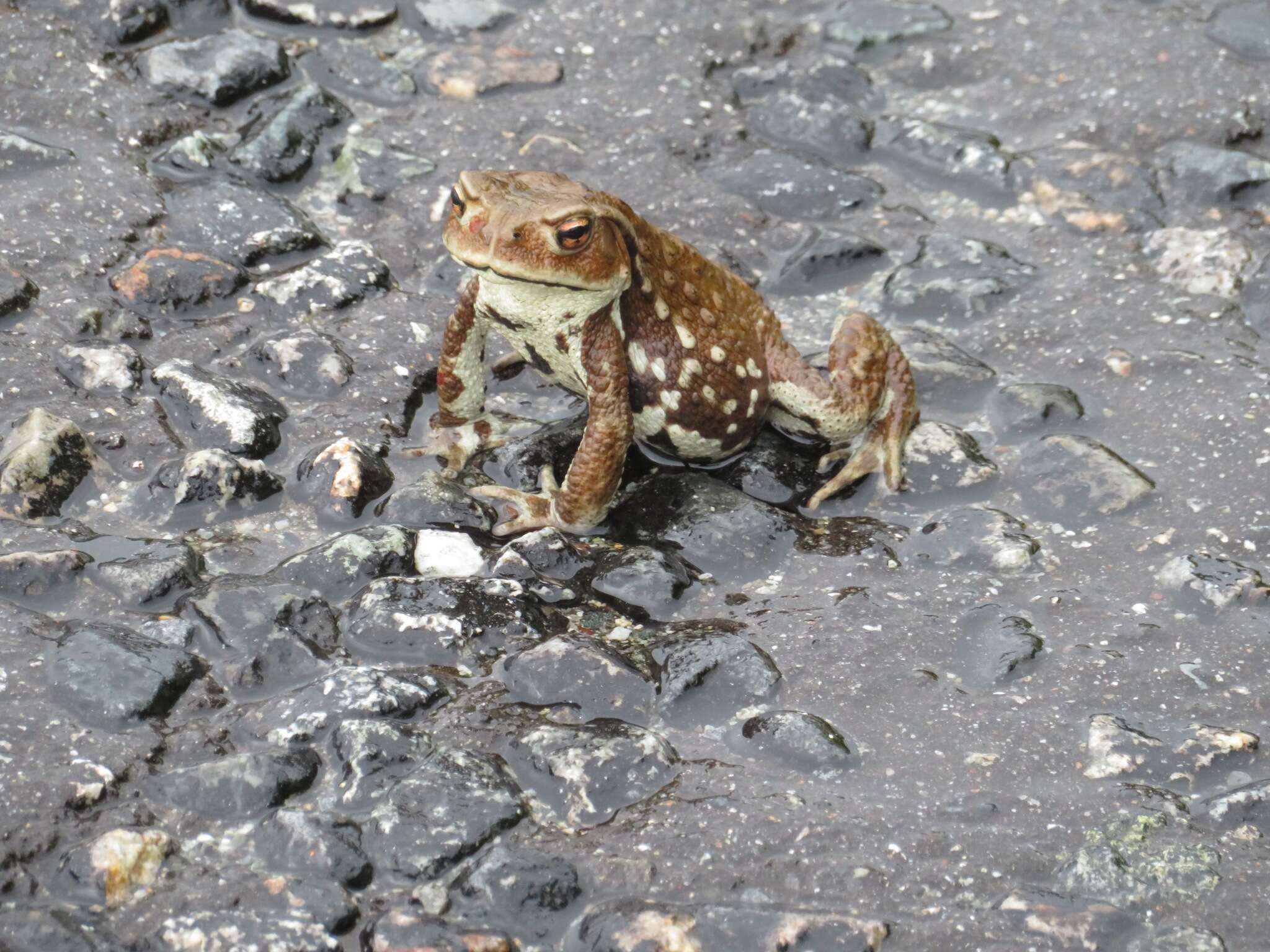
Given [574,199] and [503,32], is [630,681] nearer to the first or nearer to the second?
[574,199]

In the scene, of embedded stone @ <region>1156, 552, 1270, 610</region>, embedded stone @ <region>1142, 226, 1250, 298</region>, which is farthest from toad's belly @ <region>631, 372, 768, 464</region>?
embedded stone @ <region>1142, 226, 1250, 298</region>

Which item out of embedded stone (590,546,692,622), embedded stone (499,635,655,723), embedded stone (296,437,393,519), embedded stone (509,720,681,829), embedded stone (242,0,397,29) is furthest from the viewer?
embedded stone (242,0,397,29)

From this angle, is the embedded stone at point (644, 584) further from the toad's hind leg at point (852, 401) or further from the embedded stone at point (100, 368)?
the embedded stone at point (100, 368)

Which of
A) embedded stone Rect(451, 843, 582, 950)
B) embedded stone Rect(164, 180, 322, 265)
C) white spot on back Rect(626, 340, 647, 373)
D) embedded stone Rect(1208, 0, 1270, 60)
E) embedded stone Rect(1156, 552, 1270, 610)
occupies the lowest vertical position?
embedded stone Rect(451, 843, 582, 950)

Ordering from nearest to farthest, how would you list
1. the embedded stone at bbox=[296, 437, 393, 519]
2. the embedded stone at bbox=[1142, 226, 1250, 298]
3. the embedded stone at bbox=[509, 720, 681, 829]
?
the embedded stone at bbox=[509, 720, 681, 829] < the embedded stone at bbox=[296, 437, 393, 519] < the embedded stone at bbox=[1142, 226, 1250, 298]

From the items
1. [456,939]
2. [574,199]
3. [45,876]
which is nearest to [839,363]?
[574,199]

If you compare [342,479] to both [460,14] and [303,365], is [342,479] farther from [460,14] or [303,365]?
[460,14]

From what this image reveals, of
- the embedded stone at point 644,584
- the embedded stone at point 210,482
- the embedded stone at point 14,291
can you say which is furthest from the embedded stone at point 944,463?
the embedded stone at point 14,291

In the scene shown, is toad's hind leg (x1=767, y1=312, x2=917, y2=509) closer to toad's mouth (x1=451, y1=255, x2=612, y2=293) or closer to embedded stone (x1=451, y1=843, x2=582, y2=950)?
toad's mouth (x1=451, y1=255, x2=612, y2=293)
